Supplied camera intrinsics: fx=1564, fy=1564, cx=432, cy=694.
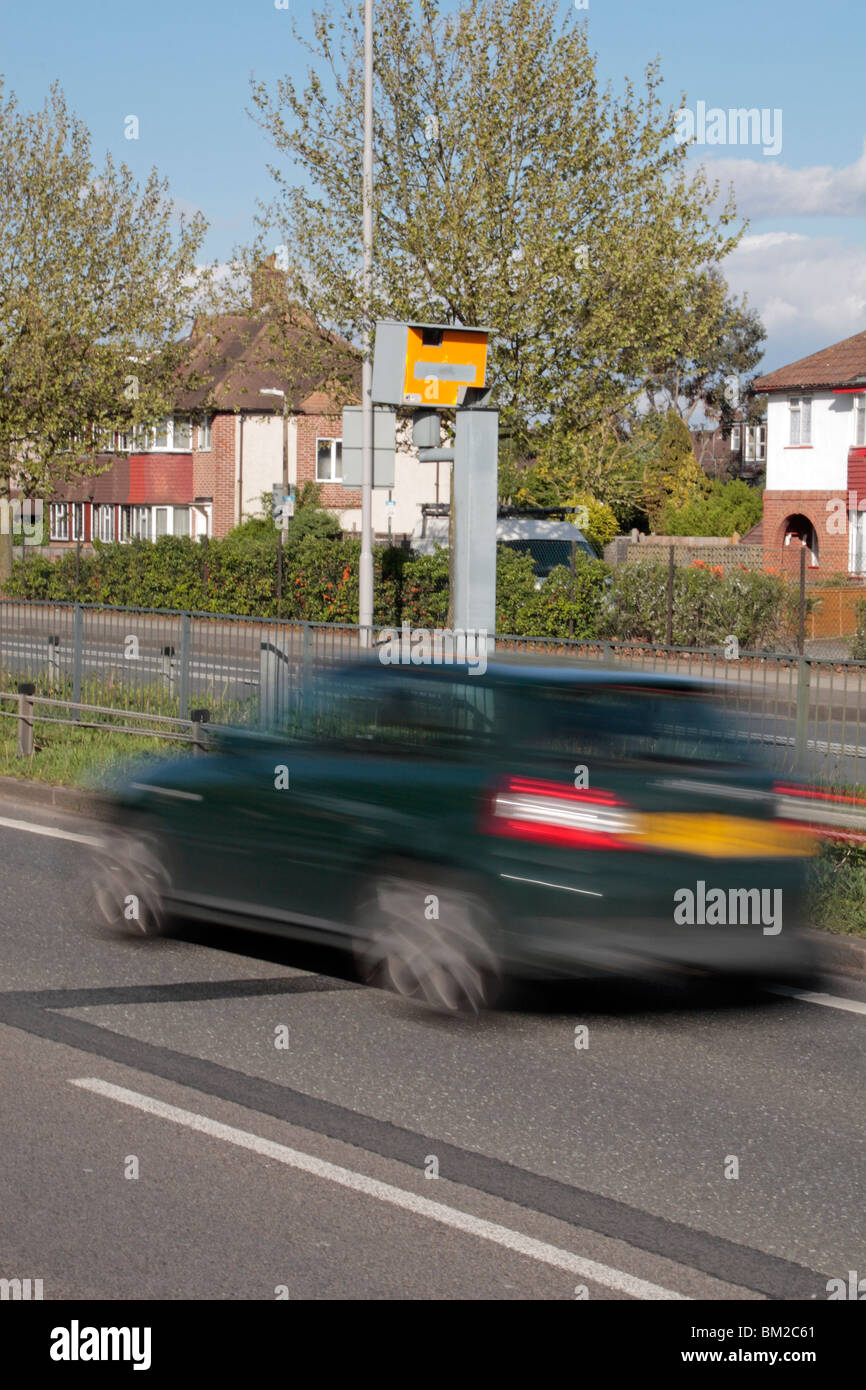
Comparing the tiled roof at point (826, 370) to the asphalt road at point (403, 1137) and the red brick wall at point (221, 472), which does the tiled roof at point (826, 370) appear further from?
the asphalt road at point (403, 1137)

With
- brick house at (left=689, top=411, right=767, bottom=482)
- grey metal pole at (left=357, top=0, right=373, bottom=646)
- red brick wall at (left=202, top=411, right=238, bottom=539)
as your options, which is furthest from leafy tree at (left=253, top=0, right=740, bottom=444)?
brick house at (left=689, top=411, right=767, bottom=482)

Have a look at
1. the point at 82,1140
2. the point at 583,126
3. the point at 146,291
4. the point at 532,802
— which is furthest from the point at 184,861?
the point at 146,291

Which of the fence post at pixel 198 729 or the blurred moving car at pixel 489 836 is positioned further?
the fence post at pixel 198 729

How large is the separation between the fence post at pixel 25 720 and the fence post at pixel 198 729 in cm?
170

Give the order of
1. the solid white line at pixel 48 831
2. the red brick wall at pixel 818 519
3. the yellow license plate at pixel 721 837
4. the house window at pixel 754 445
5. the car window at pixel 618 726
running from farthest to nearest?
1. the house window at pixel 754 445
2. the red brick wall at pixel 818 519
3. the solid white line at pixel 48 831
4. the car window at pixel 618 726
5. the yellow license plate at pixel 721 837

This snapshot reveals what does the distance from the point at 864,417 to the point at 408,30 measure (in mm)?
20481

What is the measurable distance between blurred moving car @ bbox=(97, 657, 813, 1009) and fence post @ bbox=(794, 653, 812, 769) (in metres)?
1.77

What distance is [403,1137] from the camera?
17.4 feet

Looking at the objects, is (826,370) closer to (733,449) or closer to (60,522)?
(60,522)

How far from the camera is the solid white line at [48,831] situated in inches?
414

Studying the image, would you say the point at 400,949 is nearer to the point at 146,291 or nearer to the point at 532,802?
the point at 532,802

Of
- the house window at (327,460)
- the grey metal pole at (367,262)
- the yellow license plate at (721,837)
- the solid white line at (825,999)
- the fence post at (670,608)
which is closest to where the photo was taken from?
the yellow license plate at (721,837)

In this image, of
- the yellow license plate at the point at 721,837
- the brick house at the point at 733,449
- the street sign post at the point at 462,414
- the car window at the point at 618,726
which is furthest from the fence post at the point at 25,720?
the brick house at the point at 733,449
